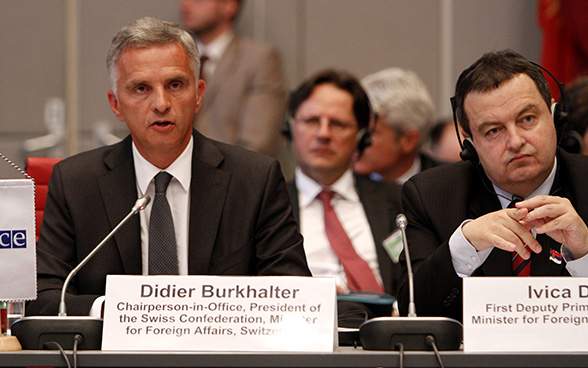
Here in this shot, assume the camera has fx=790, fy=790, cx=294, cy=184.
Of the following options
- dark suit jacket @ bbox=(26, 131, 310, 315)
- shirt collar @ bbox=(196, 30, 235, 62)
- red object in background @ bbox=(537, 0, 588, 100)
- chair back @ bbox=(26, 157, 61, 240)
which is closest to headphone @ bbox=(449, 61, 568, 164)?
dark suit jacket @ bbox=(26, 131, 310, 315)

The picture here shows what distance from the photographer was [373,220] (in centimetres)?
325

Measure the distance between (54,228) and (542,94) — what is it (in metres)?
1.38

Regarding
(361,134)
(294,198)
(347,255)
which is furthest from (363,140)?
(347,255)

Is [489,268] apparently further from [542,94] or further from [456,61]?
[456,61]

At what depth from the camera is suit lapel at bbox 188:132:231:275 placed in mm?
2184

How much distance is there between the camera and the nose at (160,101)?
2162 millimetres

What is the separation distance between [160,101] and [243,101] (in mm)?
2321

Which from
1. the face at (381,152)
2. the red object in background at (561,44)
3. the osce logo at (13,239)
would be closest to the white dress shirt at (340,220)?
the face at (381,152)

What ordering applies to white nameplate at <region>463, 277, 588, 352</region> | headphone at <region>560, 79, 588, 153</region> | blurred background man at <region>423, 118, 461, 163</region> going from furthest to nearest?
blurred background man at <region>423, 118, 461, 163</region> < headphone at <region>560, 79, 588, 153</region> < white nameplate at <region>463, 277, 588, 352</region>

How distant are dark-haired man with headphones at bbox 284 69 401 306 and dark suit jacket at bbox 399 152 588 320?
87cm

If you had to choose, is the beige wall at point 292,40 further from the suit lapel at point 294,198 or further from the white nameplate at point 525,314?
the white nameplate at point 525,314

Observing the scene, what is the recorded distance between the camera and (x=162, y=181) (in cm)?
225

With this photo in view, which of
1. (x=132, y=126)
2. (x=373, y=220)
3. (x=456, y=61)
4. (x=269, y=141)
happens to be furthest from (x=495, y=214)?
(x=456, y=61)

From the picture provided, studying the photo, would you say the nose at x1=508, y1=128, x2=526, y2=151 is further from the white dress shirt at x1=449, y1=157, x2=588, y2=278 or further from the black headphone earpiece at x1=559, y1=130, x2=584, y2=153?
the black headphone earpiece at x1=559, y1=130, x2=584, y2=153
